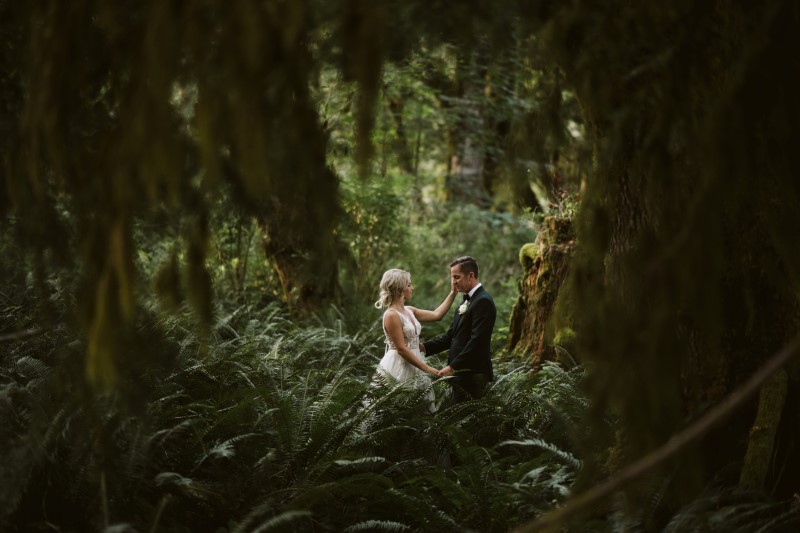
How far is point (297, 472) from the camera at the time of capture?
13.6 feet

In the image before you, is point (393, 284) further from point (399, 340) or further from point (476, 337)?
point (476, 337)

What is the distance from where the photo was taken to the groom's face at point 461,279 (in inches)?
238

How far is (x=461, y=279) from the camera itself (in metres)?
6.07

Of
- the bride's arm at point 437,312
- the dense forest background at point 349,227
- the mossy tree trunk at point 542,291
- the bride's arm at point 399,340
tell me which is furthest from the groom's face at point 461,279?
the mossy tree trunk at point 542,291

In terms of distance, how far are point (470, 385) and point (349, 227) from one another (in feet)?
8.52

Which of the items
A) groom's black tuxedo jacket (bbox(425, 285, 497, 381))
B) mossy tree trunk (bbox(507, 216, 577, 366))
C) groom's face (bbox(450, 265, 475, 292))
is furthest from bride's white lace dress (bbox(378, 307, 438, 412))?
mossy tree trunk (bbox(507, 216, 577, 366))

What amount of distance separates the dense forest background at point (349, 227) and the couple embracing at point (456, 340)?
0.65 feet

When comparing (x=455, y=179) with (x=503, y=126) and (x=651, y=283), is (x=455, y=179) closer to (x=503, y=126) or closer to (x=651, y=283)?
(x=503, y=126)

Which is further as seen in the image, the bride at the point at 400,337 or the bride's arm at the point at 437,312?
the bride's arm at the point at 437,312

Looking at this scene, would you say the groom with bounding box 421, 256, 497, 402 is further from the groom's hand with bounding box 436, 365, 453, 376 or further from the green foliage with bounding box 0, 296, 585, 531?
the green foliage with bounding box 0, 296, 585, 531

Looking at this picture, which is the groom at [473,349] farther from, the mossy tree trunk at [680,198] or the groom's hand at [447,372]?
the mossy tree trunk at [680,198]

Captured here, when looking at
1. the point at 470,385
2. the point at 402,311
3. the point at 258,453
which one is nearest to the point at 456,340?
the point at 470,385

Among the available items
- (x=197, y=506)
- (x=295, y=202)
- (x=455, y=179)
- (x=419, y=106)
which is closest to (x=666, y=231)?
(x=295, y=202)

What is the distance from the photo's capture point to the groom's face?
604cm
